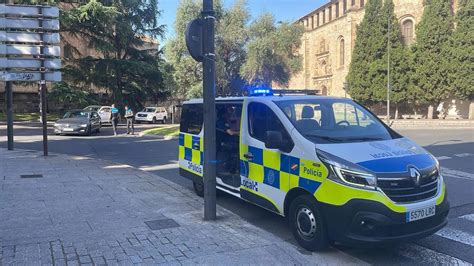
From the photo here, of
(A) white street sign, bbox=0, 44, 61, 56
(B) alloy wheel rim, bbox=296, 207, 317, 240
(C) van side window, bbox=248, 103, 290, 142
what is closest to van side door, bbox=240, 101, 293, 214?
(C) van side window, bbox=248, 103, 290, 142

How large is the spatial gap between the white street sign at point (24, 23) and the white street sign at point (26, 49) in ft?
1.84

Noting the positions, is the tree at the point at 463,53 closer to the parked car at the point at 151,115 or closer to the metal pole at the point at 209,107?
the parked car at the point at 151,115

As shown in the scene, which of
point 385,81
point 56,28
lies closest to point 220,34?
point 385,81

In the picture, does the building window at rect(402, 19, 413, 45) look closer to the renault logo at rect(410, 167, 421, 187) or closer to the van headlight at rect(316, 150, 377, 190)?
the renault logo at rect(410, 167, 421, 187)

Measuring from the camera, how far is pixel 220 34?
40.7 meters

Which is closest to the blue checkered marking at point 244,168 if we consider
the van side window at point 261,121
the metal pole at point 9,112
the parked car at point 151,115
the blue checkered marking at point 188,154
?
the van side window at point 261,121

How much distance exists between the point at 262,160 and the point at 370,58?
143ft

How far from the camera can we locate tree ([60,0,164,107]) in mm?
33344

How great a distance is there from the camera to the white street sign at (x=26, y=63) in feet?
41.4

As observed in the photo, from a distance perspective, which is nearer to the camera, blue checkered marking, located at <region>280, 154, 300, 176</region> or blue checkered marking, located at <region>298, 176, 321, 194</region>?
blue checkered marking, located at <region>298, 176, 321, 194</region>

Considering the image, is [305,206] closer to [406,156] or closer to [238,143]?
[406,156]

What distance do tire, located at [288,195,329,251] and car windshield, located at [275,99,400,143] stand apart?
2.35 ft

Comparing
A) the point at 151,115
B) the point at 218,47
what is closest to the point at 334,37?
the point at 218,47

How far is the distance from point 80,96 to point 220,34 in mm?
14357
